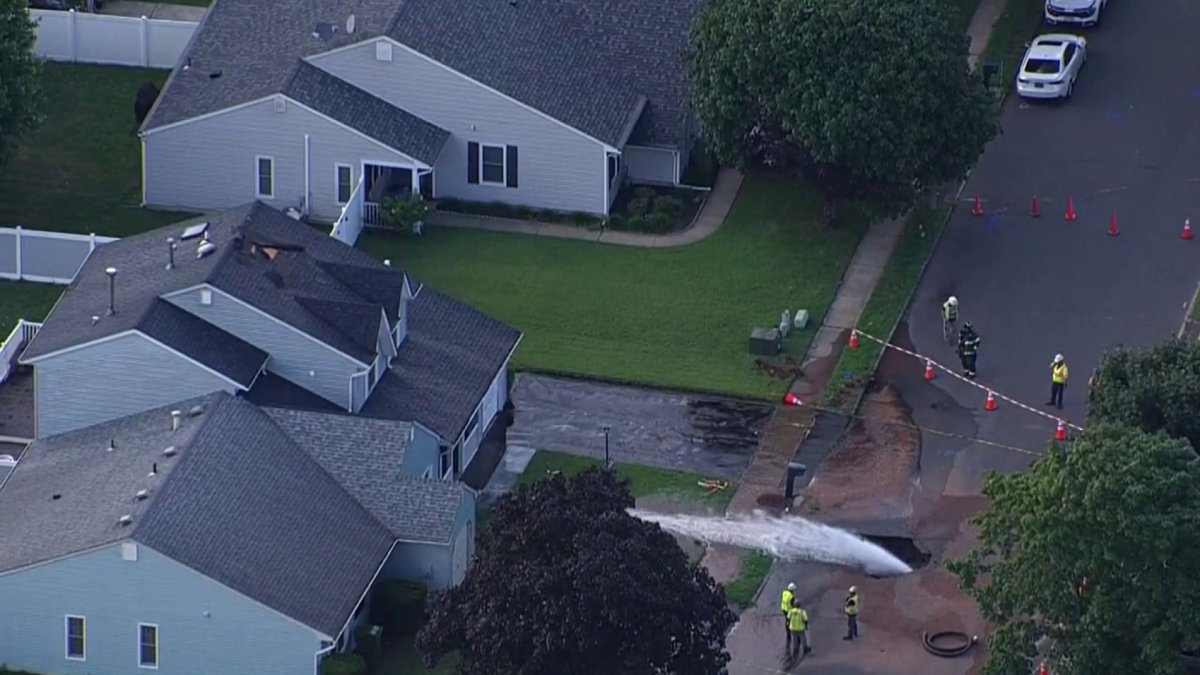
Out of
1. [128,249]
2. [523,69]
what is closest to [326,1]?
[523,69]

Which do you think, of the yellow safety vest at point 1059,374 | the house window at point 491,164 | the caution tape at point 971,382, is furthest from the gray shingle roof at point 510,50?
the yellow safety vest at point 1059,374

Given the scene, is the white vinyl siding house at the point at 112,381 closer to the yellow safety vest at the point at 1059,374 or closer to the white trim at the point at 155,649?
the white trim at the point at 155,649

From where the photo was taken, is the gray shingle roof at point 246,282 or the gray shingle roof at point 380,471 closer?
the gray shingle roof at point 380,471

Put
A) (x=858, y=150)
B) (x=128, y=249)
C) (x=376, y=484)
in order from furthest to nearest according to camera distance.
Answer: (x=858, y=150) → (x=128, y=249) → (x=376, y=484)

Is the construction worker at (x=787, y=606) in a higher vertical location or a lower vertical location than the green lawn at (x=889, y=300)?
lower

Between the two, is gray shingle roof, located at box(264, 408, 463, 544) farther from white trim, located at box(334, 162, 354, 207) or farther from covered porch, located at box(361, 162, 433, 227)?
white trim, located at box(334, 162, 354, 207)

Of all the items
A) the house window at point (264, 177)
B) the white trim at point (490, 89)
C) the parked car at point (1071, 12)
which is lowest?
the house window at point (264, 177)

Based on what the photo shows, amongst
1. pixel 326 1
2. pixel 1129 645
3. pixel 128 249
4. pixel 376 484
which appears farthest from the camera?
pixel 326 1

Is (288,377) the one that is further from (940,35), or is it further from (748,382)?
(940,35)
